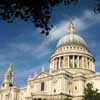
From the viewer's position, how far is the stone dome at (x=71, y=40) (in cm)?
7383

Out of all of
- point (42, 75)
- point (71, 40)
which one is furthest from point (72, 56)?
point (42, 75)

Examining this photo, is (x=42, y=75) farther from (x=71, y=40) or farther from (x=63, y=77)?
(x=71, y=40)

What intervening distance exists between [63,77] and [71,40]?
58.7 feet

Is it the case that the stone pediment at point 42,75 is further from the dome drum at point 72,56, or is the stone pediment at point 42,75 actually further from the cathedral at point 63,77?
the dome drum at point 72,56

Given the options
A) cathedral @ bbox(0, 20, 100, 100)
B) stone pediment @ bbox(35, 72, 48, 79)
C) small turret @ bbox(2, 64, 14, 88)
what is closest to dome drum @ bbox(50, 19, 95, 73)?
cathedral @ bbox(0, 20, 100, 100)

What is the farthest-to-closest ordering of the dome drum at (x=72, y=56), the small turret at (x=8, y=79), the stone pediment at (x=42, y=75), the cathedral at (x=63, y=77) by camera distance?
the small turret at (x=8, y=79), the dome drum at (x=72, y=56), the stone pediment at (x=42, y=75), the cathedral at (x=63, y=77)

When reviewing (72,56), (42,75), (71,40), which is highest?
(71,40)

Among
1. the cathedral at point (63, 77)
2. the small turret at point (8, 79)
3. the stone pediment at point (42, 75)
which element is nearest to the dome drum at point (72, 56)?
the cathedral at point (63, 77)

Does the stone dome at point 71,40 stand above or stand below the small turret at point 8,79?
above

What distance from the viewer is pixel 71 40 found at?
74.1m

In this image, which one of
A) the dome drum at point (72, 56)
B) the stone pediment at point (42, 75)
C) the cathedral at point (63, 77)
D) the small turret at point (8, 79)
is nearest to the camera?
the cathedral at point (63, 77)

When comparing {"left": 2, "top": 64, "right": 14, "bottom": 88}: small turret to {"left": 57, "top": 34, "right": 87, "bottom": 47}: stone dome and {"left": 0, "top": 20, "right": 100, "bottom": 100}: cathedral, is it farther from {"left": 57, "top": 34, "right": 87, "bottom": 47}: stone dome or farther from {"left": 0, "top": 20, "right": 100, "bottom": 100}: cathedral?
{"left": 57, "top": 34, "right": 87, "bottom": 47}: stone dome

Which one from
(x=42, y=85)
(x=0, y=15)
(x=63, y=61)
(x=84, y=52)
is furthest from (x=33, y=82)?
(x=0, y=15)

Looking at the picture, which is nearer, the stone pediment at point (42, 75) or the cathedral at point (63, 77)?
the cathedral at point (63, 77)
